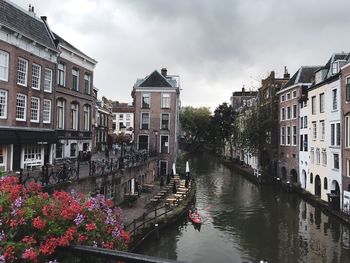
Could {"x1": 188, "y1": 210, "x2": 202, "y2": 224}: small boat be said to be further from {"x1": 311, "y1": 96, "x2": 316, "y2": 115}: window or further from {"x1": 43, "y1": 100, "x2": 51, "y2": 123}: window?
{"x1": 311, "y1": 96, "x2": 316, "y2": 115}: window

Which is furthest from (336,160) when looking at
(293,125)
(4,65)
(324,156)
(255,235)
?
(4,65)

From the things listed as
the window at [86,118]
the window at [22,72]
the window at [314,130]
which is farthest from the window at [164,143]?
the window at [22,72]

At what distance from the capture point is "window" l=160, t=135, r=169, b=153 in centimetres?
5209

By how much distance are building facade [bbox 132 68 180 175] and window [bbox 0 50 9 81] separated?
1148 inches

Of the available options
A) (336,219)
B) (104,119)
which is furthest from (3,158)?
(104,119)

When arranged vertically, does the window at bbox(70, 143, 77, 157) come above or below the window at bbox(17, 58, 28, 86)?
below

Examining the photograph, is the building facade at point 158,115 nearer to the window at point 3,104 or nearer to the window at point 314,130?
the window at point 314,130

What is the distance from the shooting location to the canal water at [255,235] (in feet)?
70.7

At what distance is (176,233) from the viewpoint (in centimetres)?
2553

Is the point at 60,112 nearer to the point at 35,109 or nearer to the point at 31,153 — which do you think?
the point at 35,109

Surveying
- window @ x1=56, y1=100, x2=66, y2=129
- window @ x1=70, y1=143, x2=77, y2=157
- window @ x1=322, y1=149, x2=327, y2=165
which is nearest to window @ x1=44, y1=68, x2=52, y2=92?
window @ x1=56, y1=100, x2=66, y2=129

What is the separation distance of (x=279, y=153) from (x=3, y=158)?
39799 millimetres

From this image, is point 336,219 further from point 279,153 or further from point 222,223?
point 279,153

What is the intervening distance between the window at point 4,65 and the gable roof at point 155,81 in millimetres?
29343
